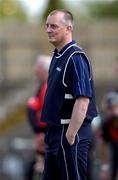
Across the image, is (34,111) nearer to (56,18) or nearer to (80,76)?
(56,18)

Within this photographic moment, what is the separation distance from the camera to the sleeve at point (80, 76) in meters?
7.90

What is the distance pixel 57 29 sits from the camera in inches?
320

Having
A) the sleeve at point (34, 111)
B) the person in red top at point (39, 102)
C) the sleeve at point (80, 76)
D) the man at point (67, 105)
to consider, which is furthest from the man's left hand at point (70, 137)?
the sleeve at point (34, 111)

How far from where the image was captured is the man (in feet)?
26.0

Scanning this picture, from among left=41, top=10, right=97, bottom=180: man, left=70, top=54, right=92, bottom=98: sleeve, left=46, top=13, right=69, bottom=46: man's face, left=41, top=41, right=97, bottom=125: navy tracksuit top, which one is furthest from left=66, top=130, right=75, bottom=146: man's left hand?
left=46, top=13, right=69, bottom=46: man's face

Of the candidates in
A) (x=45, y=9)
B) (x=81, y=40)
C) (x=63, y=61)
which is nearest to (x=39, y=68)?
(x=63, y=61)

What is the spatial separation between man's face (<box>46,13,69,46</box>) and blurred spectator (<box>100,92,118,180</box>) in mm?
3484

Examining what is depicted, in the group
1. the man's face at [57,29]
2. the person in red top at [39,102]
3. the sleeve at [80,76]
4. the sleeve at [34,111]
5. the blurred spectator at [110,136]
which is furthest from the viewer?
the blurred spectator at [110,136]

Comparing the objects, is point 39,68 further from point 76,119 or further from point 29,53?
point 29,53

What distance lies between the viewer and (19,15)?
1820 inches

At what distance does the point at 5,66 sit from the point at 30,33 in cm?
130

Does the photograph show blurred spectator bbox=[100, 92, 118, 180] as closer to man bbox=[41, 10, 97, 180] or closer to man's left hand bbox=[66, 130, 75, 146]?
man bbox=[41, 10, 97, 180]

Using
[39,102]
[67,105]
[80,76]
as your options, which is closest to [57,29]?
[80,76]

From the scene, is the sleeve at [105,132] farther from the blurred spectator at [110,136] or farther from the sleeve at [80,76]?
the sleeve at [80,76]
